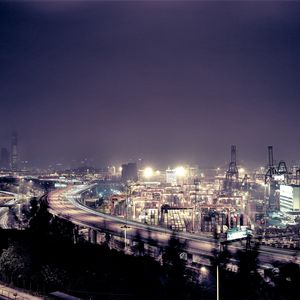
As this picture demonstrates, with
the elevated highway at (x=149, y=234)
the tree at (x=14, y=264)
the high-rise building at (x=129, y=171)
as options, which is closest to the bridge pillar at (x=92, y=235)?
the elevated highway at (x=149, y=234)

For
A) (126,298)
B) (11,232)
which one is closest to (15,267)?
(126,298)

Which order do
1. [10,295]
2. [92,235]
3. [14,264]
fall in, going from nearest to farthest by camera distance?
[10,295], [14,264], [92,235]

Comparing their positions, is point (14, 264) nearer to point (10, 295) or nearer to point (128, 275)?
point (10, 295)

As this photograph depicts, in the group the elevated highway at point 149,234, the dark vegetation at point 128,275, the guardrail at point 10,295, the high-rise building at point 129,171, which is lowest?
the guardrail at point 10,295

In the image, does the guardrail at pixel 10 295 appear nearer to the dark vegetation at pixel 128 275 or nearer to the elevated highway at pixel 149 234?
the dark vegetation at pixel 128 275

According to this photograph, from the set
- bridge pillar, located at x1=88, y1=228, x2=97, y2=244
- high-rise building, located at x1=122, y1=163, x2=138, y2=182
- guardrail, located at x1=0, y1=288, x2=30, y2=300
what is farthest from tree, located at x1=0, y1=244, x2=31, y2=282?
high-rise building, located at x1=122, y1=163, x2=138, y2=182

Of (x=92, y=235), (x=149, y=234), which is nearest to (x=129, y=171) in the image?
(x=92, y=235)

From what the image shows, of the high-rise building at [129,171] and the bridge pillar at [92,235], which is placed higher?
the high-rise building at [129,171]

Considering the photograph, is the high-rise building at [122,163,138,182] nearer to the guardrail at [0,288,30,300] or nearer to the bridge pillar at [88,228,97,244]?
the bridge pillar at [88,228,97,244]

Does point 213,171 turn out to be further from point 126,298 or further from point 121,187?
point 126,298
